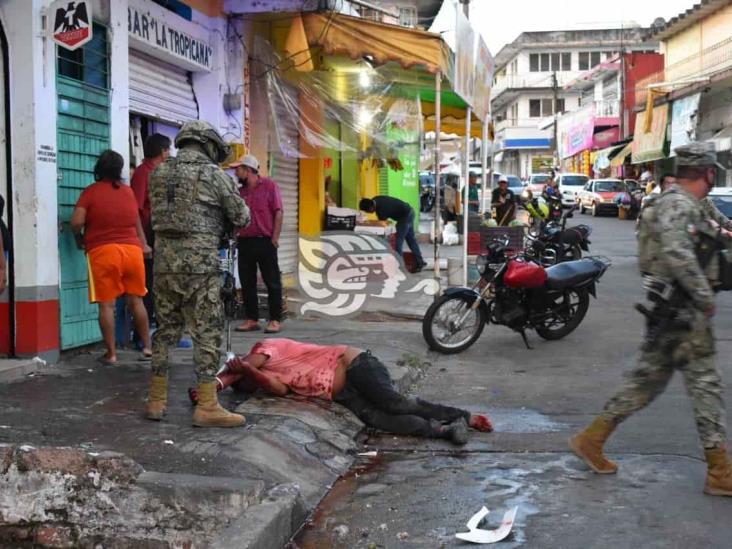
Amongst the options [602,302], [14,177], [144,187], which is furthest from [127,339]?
[602,302]

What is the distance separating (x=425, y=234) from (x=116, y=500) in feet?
66.2

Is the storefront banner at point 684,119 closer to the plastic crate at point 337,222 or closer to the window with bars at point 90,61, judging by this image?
the plastic crate at point 337,222

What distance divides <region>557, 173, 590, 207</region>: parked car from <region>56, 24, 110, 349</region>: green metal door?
37734 mm

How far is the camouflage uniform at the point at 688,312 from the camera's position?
4629 mm

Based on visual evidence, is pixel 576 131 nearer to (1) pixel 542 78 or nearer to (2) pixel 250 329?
(1) pixel 542 78

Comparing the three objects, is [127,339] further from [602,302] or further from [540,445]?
[602,302]

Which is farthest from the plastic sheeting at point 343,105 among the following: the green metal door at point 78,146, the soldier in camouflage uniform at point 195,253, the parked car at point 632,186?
the parked car at point 632,186

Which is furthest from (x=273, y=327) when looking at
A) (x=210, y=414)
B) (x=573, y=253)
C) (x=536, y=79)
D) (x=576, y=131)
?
(x=536, y=79)

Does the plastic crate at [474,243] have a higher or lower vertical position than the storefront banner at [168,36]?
lower

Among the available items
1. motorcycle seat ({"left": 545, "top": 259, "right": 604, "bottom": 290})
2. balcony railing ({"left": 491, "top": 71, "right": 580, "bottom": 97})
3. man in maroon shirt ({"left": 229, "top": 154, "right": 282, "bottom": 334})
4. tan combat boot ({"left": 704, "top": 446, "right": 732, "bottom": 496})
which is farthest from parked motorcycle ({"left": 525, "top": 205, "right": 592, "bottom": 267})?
balcony railing ({"left": 491, "top": 71, "right": 580, "bottom": 97})

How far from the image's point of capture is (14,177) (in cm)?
693

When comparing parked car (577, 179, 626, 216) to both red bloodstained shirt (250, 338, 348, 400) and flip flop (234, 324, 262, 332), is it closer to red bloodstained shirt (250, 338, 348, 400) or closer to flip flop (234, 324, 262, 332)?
flip flop (234, 324, 262, 332)

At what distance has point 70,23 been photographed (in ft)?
23.0

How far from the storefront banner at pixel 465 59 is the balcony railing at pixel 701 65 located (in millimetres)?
21877
